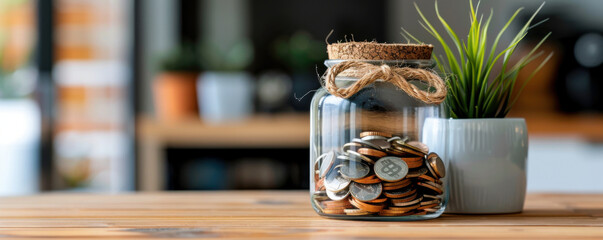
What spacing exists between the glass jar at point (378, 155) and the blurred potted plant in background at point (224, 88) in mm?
1925

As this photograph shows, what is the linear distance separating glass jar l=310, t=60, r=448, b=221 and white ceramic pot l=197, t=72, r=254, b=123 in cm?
192

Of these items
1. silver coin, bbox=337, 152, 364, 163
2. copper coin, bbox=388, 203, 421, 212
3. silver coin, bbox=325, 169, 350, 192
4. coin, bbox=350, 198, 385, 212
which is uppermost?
silver coin, bbox=337, 152, 364, 163

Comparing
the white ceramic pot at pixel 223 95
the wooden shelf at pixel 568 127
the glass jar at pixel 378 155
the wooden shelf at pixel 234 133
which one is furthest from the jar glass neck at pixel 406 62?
the wooden shelf at pixel 568 127

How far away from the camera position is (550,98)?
3.27m

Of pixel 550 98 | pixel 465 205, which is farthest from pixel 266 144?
pixel 465 205

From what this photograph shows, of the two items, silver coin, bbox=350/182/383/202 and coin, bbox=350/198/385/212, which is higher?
silver coin, bbox=350/182/383/202

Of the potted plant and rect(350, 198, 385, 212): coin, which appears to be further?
the potted plant

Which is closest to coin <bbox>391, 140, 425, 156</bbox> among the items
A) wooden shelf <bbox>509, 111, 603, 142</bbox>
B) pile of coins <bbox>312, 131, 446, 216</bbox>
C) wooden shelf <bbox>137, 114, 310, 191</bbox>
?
pile of coins <bbox>312, 131, 446, 216</bbox>

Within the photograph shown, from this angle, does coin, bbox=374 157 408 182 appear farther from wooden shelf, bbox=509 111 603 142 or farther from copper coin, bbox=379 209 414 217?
wooden shelf, bbox=509 111 603 142

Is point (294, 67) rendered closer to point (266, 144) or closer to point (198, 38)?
point (266, 144)

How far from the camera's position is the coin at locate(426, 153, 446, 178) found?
2.94ft

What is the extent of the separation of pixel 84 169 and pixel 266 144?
1.01 m

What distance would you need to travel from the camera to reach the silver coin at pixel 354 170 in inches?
34.1

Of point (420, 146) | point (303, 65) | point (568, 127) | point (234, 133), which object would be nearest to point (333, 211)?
point (420, 146)
